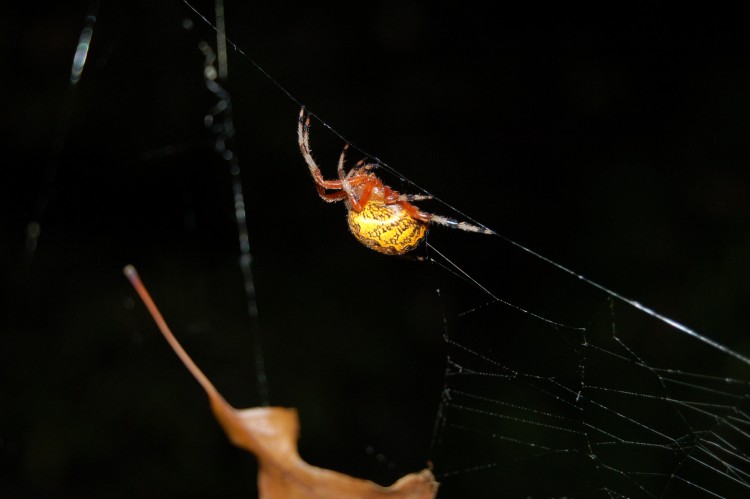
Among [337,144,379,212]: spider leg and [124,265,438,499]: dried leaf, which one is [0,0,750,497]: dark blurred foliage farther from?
[124,265,438,499]: dried leaf

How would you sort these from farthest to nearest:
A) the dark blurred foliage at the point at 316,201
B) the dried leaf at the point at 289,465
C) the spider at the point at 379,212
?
the dark blurred foliage at the point at 316,201 < the spider at the point at 379,212 < the dried leaf at the point at 289,465

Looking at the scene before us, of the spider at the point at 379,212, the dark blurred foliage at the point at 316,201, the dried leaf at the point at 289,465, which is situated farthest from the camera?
the dark blurred foliage at the point at 316,201

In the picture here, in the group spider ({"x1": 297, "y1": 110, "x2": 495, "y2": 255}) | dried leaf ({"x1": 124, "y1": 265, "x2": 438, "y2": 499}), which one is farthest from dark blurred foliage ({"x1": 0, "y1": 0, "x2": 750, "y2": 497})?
dried leaf ({"x1": 124, "y1": 265, "x2": 438, "y2": 499})

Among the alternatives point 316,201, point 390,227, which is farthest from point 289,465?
point 316,201

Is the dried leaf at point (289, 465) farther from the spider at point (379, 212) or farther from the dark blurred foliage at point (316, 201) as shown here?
the dark blurred foliage at point (316, 201)

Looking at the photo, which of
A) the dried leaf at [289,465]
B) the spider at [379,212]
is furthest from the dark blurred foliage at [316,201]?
the dried leaf at [289,465]

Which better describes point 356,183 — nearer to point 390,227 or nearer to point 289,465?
point 390,227

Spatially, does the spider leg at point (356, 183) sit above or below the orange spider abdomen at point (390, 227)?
above

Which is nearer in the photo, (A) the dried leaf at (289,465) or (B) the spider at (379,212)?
(A) the dried leaf at (289,465)
